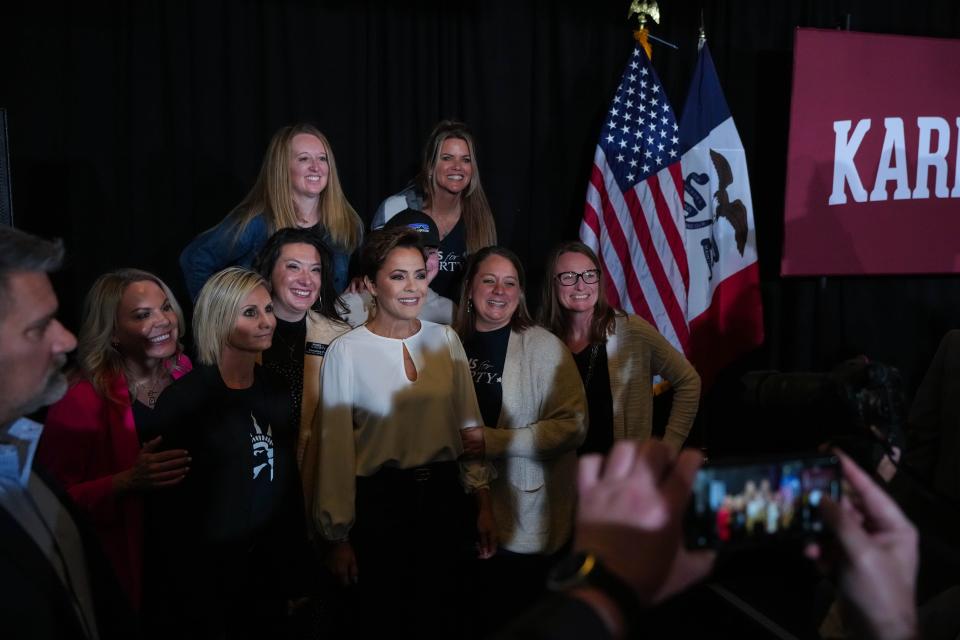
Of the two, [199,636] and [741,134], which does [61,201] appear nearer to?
[199,636]

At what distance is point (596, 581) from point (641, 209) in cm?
327

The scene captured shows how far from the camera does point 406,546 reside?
2211mm

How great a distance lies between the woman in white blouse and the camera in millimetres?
2197

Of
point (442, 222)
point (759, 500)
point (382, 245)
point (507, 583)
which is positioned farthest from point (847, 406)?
point (442, 222)

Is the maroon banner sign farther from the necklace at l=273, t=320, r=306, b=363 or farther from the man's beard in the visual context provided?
the man's beard

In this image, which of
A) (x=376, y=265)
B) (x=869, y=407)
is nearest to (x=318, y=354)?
(x=376, y=265)

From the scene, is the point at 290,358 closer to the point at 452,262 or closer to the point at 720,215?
the point at 452,262

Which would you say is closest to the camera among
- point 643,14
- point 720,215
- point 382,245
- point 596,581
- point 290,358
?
point 596,581

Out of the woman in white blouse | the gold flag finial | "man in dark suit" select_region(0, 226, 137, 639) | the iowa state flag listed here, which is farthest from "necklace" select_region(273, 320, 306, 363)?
the gold flag finial

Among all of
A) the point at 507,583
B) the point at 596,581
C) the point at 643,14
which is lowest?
the point at 507,583

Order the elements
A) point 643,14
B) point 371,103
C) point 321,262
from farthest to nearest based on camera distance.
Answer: point 643,14 → point 371,103 → point 321,262

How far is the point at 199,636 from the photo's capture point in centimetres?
193

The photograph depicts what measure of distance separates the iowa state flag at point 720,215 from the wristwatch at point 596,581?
342cm

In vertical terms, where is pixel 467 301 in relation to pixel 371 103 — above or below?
below
